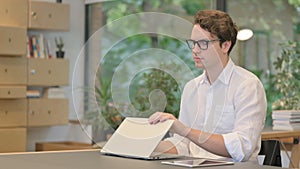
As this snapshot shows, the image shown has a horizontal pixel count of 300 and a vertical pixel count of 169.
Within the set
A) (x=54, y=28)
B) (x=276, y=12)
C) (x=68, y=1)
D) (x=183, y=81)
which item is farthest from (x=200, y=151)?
(x=68, y=1)

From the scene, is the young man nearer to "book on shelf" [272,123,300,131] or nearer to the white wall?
"book on shelf" [272,123,300,131]

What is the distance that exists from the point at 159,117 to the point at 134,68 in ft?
0.67

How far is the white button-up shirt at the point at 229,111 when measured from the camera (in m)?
2.35

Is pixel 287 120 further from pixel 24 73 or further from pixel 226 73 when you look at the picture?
pixel 24 73

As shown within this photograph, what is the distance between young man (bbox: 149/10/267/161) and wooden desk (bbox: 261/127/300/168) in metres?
1.53

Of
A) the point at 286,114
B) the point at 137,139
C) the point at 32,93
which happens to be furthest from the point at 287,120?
the point at 32,93

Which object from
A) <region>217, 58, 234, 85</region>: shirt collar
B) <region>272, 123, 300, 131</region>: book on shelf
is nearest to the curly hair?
<region>217, 58, 234, 85</region>: shirt collar

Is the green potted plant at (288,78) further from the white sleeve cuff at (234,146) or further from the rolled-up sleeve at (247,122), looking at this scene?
the white sleeve cuff at (234,146)

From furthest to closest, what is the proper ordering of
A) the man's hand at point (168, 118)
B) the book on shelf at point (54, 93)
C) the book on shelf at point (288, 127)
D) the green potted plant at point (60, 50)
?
the green potted plant at point (60, 50), the book on shelf at point (54, 93), the book on shelf at point (288, 127), the man's hand at point (168, 118)

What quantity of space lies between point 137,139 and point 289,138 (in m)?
2.55

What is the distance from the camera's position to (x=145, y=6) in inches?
250

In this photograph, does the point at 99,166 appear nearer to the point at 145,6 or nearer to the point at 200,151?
the point at 200,151

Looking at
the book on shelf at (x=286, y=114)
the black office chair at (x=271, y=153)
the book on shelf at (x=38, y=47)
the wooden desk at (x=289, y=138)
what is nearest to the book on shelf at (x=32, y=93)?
the book on shelf at (x=38, y=47)

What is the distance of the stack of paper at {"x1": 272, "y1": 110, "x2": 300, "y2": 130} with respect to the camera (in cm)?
446
